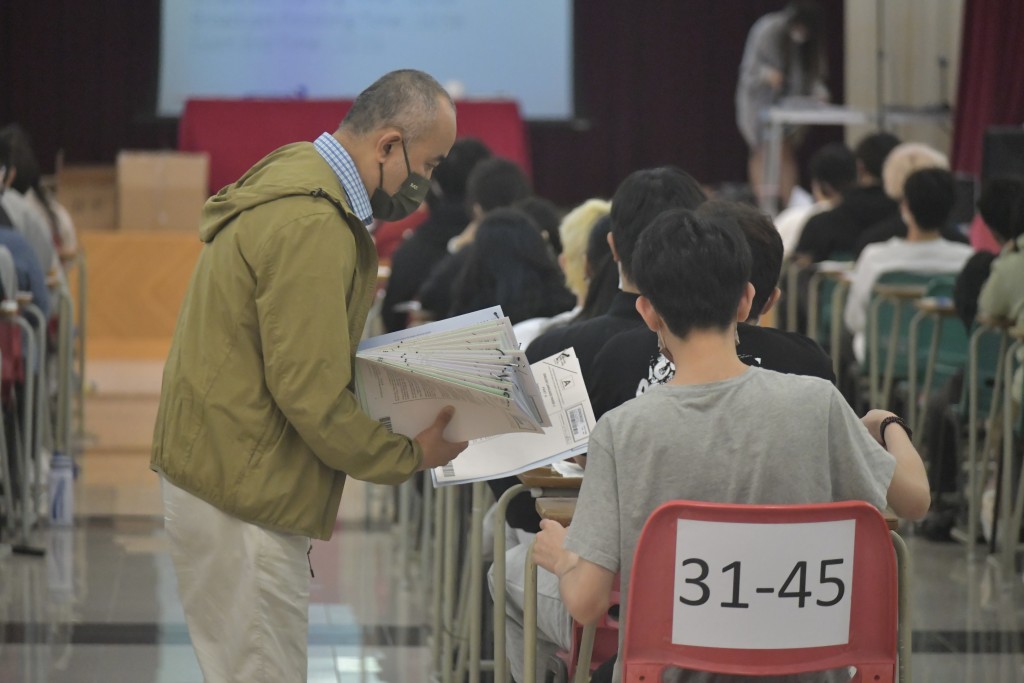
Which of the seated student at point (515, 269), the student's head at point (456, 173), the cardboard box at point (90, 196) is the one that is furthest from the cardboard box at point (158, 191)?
the seated student at point (515, 269)


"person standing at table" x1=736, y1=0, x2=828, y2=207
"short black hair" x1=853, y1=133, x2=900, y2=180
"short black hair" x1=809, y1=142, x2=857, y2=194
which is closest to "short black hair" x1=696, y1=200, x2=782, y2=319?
"short black hair" x1=853, y1=133, x2=900, y2=180

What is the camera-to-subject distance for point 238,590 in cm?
246

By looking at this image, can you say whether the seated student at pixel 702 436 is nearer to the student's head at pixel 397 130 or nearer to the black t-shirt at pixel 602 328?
the student's head at pixel 397 130

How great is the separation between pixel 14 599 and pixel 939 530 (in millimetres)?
3080

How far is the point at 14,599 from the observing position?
14.8 ft

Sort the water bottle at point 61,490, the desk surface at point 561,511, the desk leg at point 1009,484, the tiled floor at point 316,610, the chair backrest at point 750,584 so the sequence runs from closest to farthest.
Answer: the chair backrest at point 750,584 → the desk surface at point 561,511 → the tiled floor at point 316,610 → the desk leg at point 1009,484 → the water bottle at point 61,490

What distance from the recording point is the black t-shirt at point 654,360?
258 centimetres

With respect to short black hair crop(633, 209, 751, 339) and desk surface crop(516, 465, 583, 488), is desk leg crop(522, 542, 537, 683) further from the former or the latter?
short black hair crop(633, 209, 751, 339)

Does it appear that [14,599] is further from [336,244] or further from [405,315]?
[336,244]

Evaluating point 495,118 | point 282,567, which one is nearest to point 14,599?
point 282,567

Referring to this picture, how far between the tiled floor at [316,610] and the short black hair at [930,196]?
1.32 m

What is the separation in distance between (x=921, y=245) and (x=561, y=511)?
400 centimetres

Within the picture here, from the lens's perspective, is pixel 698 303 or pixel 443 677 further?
pixel 443 677

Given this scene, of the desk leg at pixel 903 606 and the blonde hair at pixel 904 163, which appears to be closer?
the desk leg at pixel 903 606
